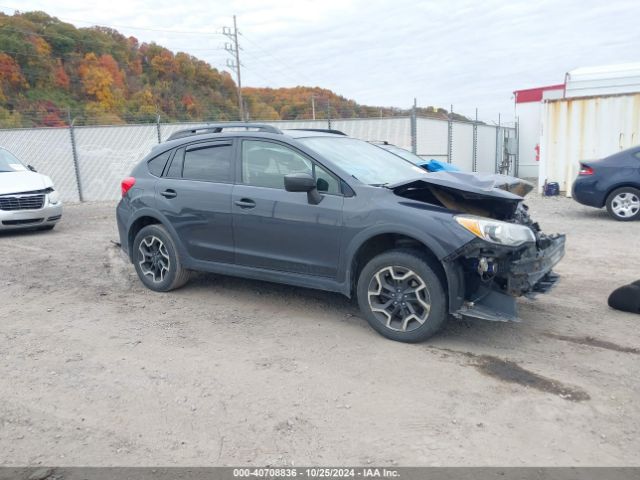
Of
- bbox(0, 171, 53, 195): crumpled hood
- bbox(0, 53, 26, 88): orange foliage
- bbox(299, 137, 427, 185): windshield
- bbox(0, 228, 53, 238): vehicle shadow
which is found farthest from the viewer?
bbox(0, 53, 26, 88): orange foliage

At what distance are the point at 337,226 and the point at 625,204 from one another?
8.00m

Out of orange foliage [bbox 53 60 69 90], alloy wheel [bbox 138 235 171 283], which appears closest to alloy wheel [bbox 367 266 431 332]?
alloy wheel [bbox 138 235 171 283]

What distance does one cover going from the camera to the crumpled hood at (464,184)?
4289 mm

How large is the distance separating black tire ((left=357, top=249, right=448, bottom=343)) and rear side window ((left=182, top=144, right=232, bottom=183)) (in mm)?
1858

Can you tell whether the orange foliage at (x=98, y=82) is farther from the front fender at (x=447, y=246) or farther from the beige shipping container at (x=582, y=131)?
the front fender at (x=447, y=246)

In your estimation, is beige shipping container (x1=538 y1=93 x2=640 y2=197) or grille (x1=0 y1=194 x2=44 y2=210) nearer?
grille (x1=0 y1=194 x2=44 y2=210)

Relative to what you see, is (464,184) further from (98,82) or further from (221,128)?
(98,82)

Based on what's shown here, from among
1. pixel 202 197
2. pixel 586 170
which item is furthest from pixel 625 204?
pixel 202 197

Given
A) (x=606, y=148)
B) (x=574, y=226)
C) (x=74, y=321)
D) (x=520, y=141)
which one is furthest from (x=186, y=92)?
(x=74, y=321)

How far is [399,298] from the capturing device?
4.43 m

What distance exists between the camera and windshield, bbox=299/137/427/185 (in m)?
4.92

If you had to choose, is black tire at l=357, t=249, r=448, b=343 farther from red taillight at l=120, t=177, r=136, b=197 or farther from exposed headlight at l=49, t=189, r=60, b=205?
exposed headlight at l=49, t=189, r=60, b=205

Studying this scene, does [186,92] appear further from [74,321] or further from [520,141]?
[74,321]

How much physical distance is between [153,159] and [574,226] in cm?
752
